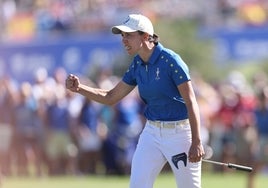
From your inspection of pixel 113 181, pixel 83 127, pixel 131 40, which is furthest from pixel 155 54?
pixel 83 127

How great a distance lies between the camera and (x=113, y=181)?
17.6 meters

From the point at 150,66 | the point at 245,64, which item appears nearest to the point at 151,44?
the point at 150,66

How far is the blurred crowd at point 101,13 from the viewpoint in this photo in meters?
29.9

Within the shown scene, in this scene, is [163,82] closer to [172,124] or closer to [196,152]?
[172,124]

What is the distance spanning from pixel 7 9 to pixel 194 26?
6.67m

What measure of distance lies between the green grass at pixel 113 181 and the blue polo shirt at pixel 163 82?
6.76 m

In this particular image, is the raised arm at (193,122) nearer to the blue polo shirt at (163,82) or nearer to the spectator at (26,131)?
the blue polo shirt at (163,82)

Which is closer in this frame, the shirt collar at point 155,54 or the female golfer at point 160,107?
the female golfer at point 160,107

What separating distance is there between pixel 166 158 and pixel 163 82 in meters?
0.72

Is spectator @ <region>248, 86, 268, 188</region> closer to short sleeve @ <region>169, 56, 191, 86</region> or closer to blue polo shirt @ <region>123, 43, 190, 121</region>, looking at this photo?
blue polo shirt @ <region>123, 43, 190, 121</region>

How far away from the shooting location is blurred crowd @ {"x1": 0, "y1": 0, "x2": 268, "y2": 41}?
1178 inches

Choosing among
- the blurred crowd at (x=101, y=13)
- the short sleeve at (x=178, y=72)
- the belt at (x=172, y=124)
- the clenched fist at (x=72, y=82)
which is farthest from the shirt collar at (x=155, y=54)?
the blurred crowd at (x=101, y=13)

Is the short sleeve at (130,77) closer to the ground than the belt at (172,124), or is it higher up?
higher up

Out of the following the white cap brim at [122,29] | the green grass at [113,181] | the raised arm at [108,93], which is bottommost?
the green grass at [113,181]
